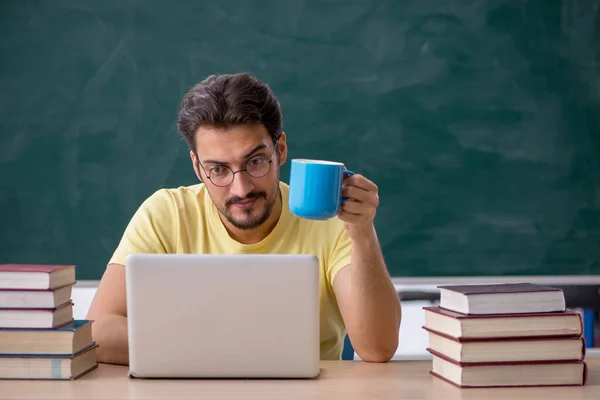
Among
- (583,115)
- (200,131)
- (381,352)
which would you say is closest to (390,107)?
(583,115)

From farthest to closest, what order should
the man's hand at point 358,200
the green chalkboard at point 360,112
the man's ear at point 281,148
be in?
the green chalkboard at point 360,112 → the man's ear at point 281,148 → the man's hand at point 358,200

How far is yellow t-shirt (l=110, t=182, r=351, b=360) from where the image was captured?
205 centimetres

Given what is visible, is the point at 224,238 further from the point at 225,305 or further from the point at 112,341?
the point at 225,305

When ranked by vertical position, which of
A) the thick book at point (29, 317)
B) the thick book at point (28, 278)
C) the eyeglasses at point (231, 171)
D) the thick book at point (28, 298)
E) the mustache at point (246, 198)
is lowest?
the thick book at point (29, 317)

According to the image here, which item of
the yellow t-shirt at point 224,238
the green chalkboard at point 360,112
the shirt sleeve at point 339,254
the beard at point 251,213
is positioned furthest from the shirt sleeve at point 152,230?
the green chalkboard at point 360,112

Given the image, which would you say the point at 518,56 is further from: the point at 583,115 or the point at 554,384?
the point at 554,384

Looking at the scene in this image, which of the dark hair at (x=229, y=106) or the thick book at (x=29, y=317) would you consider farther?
the dark hair at (x=229, y=106)

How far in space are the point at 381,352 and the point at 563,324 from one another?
1.42 ft

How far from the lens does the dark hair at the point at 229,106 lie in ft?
6.57

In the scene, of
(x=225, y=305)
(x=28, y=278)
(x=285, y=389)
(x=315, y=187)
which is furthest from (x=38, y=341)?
(x=315, y=187)

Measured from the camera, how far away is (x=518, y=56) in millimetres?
3057

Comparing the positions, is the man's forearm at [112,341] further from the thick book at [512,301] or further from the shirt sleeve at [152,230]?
the thick book at [512,301]

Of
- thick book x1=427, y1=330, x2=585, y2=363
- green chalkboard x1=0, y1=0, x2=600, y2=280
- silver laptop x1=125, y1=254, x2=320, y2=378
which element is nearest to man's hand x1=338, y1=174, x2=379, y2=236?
silver laptop x1=125, y1=254, x2=320, y2=378

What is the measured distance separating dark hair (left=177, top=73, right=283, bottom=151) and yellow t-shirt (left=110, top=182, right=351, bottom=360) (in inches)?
7.8
